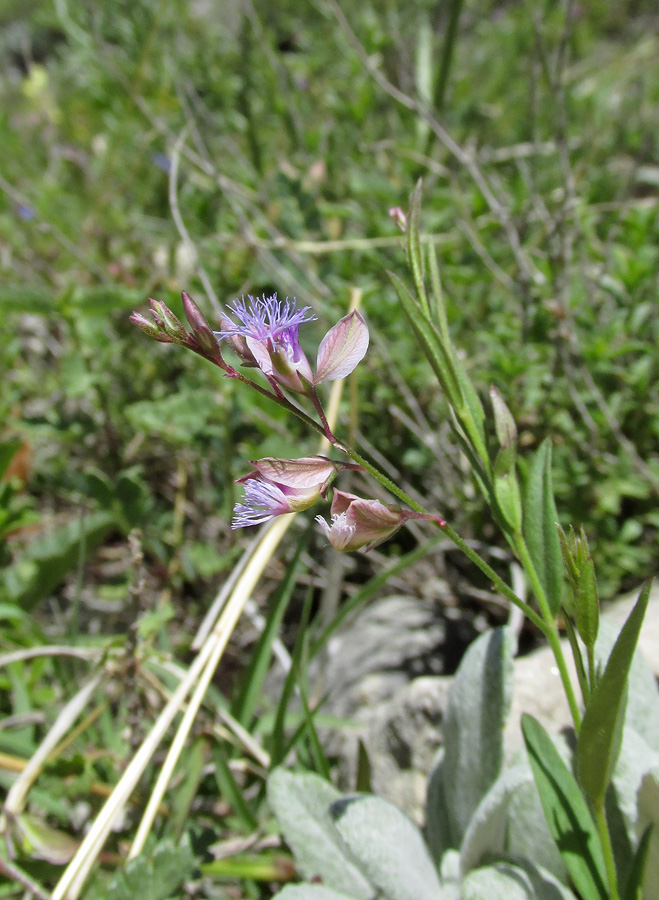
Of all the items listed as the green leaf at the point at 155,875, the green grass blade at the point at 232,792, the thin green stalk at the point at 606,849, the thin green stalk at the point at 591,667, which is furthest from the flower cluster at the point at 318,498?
the green grass blade at the point at 232,792

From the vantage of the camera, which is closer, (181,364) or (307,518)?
(307,518)

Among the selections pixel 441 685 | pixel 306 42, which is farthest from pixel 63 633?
pixel 306 42

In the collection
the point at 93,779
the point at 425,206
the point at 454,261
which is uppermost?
the point at 425,206

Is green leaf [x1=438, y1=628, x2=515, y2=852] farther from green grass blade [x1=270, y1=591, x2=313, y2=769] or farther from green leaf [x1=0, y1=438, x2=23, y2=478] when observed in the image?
green leaf [x1=0, y1=438, x2=23, y2=478]

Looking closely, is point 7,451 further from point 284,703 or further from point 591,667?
point 591,667

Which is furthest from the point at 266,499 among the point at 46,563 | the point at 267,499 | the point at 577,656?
the point at 46,563

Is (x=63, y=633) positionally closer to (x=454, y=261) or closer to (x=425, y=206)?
(x=454, y=261)
